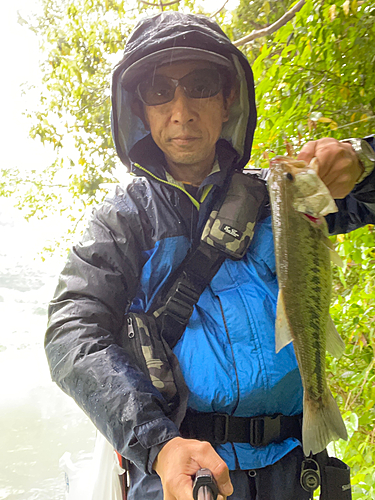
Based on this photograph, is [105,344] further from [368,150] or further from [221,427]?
[368,150]

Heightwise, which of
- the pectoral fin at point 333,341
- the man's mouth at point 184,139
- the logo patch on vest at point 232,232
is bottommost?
the pectoral fin at point 333,341

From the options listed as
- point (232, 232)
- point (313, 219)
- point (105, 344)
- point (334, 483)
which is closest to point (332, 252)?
point (313, 219)

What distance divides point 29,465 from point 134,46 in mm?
10427

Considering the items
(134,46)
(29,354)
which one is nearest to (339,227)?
(134,46)

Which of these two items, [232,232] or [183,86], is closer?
[232,232]

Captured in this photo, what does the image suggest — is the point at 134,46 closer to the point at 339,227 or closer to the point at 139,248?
the point at 139,248

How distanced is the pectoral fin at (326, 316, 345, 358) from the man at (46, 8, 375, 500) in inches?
5.2

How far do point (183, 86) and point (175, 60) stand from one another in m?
0.10

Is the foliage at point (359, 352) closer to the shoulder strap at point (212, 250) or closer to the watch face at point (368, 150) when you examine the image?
the watch face at point (368, 150)

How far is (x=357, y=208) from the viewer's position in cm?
145

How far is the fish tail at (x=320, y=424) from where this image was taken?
1082 mm

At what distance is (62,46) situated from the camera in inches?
192

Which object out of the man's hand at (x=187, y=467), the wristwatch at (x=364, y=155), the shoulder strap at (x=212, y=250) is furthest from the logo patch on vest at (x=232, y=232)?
the man's hand at (x=187, y=467)

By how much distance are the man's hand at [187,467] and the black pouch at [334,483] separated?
0.66 meters
